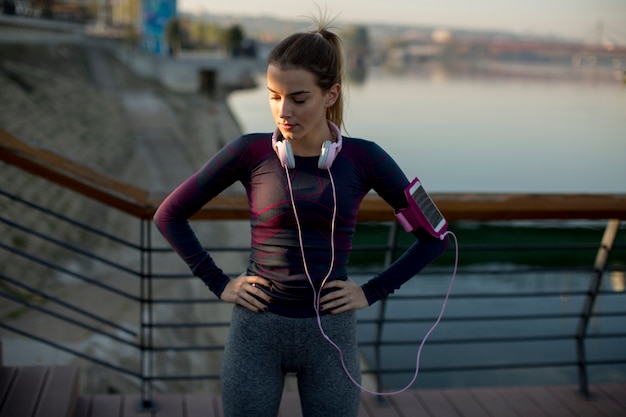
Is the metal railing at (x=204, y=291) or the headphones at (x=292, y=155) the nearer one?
the headphones at (x=292, y=155)

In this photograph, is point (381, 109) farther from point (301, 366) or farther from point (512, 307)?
point (301, 366)

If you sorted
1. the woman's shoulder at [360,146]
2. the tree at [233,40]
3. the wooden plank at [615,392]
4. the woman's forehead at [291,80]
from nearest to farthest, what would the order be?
the woman's forehead at [291,80], the woman's shoulder at [360,146], the wooden plank at [615,392], the tree at [233,40]

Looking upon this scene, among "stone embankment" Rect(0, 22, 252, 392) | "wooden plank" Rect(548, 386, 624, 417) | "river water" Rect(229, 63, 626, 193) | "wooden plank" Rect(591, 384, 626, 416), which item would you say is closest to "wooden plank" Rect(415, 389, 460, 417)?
"wooden plank" Rect(548, 386, 624, 417)

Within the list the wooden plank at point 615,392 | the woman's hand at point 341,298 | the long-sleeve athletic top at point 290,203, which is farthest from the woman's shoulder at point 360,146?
the wooden plank at point 615,392

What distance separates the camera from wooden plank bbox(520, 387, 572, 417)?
2723 mm

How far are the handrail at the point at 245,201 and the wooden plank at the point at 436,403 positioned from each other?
2.59ft

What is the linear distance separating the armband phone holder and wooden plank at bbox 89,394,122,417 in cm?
150

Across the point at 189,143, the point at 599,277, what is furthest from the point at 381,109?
the point at 599,277

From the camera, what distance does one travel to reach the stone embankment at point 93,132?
11047 mm

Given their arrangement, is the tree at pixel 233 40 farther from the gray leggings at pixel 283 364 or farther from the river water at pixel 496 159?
the gray leggings at pixel 283 364

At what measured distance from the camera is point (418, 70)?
7519 cm

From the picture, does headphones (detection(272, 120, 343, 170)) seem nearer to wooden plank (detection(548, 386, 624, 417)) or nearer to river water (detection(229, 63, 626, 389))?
river water (detection(229, 63, 626, 389))

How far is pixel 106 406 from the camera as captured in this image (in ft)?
8.43

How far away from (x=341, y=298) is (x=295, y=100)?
0.46m
